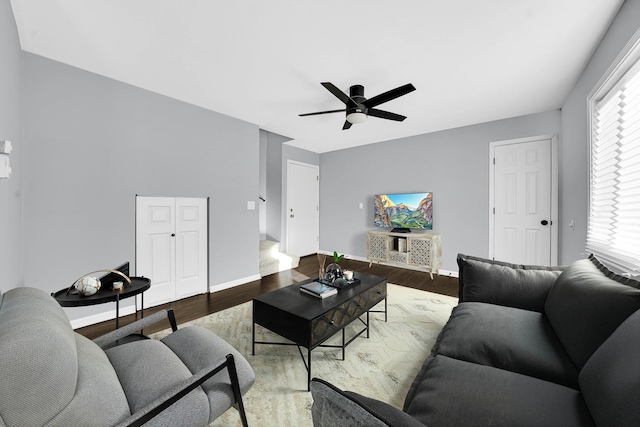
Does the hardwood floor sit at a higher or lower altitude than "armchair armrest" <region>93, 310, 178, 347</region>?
lower

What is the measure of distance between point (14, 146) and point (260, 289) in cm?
269

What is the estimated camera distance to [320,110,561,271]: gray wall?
3955 millimetres

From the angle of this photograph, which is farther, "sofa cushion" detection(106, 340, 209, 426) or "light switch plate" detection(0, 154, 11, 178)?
"light switch plate" detection(0, 154, 11, 178)

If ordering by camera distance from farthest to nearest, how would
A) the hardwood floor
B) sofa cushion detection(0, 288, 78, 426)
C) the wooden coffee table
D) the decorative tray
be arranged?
the hardwood floor → the decorative tray → the wooden coffee table → sofa cushion detection(0, 288, 78, 426)

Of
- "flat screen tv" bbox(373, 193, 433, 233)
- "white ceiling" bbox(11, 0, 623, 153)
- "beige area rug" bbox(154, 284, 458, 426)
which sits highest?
"white ceiling" bbox(11, 0, 623, 153)

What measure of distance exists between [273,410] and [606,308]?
1.73 meters

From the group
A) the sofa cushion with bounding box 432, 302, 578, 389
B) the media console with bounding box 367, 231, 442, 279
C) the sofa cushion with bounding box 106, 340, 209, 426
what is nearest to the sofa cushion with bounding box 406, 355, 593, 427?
the sofa cushion with bounding box 432, 302, 578, 389

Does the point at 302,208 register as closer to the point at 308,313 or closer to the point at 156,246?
the point at 156,246

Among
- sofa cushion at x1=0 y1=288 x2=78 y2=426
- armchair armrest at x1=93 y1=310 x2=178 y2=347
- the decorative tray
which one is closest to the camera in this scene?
sofa cushion at x1=0 y1=288 x2=78 y2=426

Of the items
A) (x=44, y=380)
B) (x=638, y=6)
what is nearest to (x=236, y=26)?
(x=44, y=380)

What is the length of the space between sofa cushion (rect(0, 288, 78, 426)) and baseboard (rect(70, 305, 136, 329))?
6.61ft

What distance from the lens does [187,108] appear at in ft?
10.5

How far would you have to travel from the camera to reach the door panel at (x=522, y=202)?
3551mm

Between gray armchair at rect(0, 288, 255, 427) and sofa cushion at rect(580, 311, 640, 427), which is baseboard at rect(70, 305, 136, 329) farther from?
sofa cushion at rect(580, 311, 640, 427)
